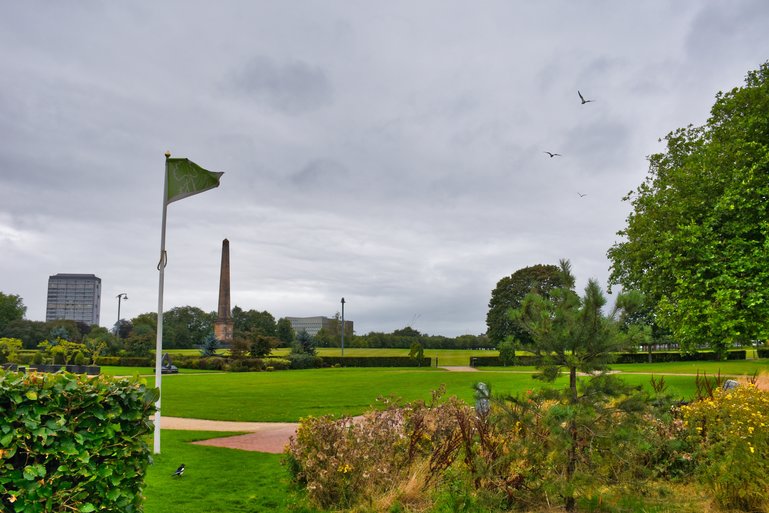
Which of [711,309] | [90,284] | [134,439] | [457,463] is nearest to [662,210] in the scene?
[711,309]

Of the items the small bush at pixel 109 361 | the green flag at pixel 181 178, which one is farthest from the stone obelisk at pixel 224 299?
the green flag at pixel 181 178

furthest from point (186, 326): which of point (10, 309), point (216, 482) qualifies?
point (216, 482)

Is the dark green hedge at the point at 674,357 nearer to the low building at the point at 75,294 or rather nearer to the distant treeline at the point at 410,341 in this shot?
the distant treeline at the point at 410,341

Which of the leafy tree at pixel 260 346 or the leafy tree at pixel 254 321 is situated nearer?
the leafy tree at pixel 260 346

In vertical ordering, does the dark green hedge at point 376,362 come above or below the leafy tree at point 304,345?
below

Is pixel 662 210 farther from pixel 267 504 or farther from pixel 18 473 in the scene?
pixel 18 473

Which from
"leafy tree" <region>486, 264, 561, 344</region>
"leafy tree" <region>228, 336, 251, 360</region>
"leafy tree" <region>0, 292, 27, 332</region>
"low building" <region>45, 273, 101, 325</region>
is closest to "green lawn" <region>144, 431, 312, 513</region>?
"leafy tree" <region>228, 336, 251, 360</region>

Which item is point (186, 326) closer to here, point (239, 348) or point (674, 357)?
point (239, 348)

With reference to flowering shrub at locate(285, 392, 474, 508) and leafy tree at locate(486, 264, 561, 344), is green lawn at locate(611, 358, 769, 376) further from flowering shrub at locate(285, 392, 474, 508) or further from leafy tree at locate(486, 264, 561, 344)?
leafy tree at locate(486, 264, 561, 344)

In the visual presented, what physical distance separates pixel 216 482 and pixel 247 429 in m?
5.48

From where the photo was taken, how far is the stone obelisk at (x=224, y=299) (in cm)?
5906

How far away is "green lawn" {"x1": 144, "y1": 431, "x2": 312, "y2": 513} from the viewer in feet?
21.2

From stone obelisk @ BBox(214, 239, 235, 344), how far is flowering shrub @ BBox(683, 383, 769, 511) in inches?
2219

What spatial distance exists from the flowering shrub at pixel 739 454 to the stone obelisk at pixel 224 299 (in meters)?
56.4
